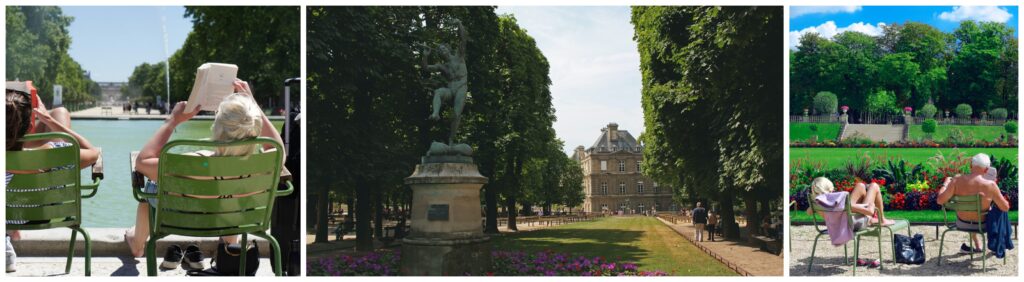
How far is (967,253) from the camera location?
26.3 ft

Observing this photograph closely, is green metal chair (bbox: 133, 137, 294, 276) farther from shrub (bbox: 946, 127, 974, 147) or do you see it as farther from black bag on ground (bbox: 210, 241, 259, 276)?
shrub (bbox: 946, 127, 974, 147)

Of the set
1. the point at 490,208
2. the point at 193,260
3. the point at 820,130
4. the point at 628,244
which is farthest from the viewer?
the point at 820,130

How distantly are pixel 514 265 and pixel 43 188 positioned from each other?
4549mm

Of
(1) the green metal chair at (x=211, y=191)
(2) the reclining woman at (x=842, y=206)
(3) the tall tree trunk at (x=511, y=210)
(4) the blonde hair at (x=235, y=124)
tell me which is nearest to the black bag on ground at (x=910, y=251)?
(2) the reclining woman at (x=842, y=206)

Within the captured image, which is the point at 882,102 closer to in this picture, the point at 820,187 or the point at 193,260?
the point at 820,187

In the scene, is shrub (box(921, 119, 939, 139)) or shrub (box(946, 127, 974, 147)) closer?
shrub (box(946, 127, 974, 147))

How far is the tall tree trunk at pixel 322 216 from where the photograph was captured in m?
8.85

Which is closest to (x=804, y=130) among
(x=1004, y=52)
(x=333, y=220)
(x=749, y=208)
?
(x=749, y=208)

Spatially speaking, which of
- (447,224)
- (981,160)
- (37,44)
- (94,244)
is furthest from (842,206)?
(37,44)

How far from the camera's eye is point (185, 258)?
18.5 ft

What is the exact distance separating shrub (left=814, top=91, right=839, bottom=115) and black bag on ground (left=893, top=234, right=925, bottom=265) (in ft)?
5.55

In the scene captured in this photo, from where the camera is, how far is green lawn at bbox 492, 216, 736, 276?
8.27 metres

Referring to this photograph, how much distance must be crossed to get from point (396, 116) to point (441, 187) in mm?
910

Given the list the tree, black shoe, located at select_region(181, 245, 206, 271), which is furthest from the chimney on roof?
the tree
